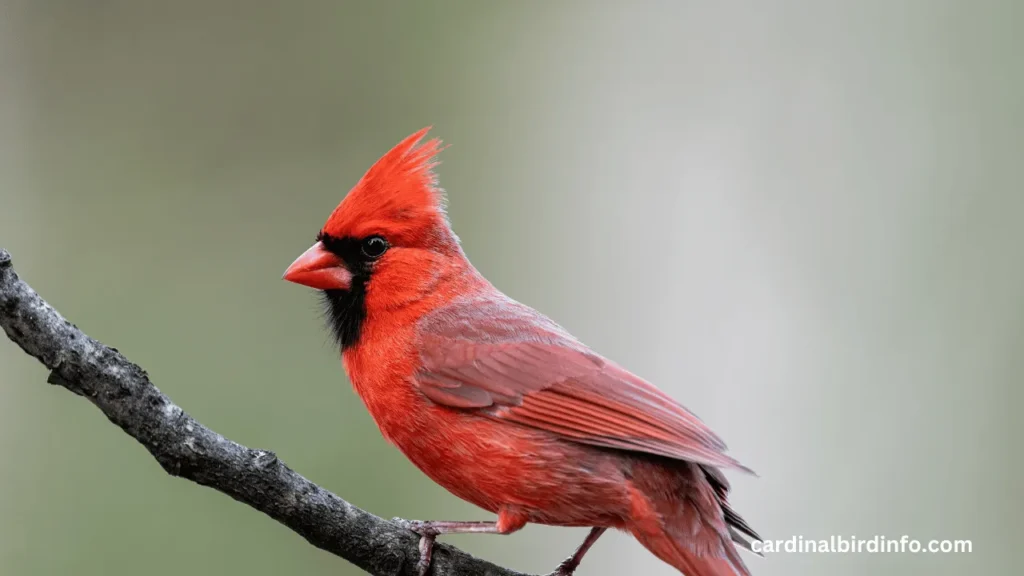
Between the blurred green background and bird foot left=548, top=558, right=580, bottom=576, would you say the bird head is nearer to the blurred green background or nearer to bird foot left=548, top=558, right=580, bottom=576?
bird foot left=548, top=558, right=580, bottom=576

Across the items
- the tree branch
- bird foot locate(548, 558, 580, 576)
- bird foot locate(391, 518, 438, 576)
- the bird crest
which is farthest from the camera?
bird foot locate(548, 558, 580, 576)

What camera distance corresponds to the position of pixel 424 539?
2592 millimetres

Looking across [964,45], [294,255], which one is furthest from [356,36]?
[964,45]

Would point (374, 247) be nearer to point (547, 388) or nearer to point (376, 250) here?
point (376, 250)

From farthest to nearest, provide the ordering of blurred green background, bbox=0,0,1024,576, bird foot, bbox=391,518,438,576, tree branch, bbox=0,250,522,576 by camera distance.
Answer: blurred green background, bbox=0,0,1024,576 → bird foot, bbox=391,518,438,576 → tree branch, bbox=0,250,522,576

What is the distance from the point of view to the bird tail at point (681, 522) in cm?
264

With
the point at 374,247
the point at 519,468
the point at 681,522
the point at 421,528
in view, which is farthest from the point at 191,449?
the point at 681,522

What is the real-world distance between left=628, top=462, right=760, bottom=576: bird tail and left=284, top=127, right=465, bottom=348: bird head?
0.82 m

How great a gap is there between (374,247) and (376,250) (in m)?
0.01

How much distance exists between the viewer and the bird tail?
104 inches

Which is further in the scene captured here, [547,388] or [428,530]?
[547,388]

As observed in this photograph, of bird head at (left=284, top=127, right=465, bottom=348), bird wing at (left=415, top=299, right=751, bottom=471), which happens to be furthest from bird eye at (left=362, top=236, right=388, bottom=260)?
bird wing at (left=415, top=299, right=751, bottom=471)

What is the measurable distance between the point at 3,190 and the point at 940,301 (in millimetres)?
4740

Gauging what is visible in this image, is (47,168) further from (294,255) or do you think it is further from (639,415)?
(639,415)
